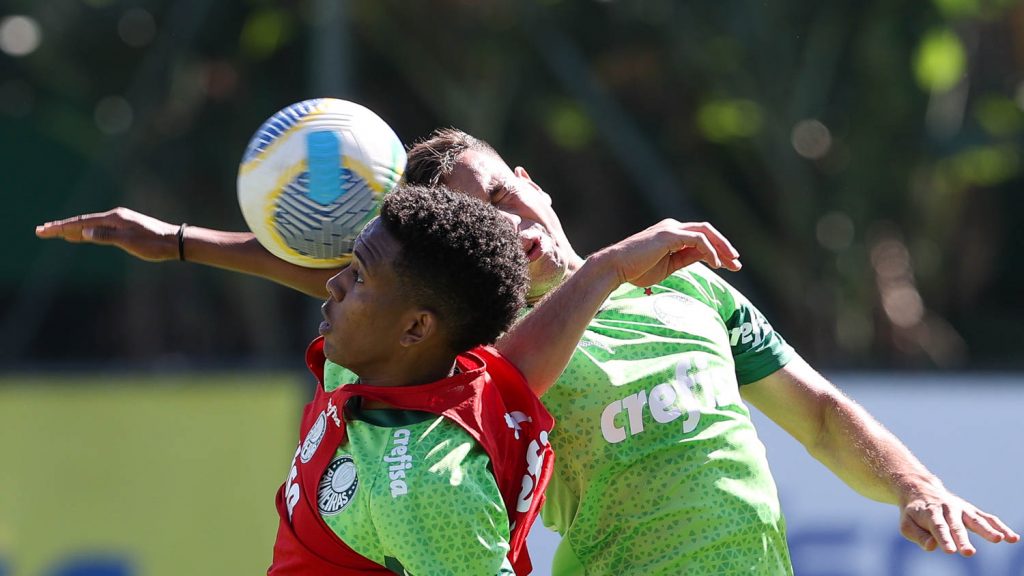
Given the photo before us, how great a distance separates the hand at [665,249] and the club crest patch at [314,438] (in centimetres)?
58

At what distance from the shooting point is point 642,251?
250 centimetres

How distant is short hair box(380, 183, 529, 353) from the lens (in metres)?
2.41

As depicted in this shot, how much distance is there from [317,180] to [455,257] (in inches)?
21.8

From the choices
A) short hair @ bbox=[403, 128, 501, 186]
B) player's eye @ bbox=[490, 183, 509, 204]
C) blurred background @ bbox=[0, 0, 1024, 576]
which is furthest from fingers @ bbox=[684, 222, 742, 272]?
blurred background @ bbox=[0, 0, 1024, 576]

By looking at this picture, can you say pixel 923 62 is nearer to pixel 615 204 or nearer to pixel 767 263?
pixel 767 263

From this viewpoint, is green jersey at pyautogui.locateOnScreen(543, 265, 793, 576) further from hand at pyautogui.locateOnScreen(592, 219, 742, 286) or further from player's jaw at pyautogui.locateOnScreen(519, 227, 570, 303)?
hand at pyautogui.locateOnScreen(592, 219, 742, 286)

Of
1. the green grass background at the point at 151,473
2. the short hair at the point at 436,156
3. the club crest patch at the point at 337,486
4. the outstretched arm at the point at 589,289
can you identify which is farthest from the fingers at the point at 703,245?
the green grass background at the point at 151,473

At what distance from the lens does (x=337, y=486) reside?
94.6 inches

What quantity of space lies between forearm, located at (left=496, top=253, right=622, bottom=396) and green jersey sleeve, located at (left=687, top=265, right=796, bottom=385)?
54 cm

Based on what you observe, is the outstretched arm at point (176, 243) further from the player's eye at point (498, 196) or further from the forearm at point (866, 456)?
the forearm at point (866, 456)

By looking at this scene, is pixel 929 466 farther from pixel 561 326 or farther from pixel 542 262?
pixel 561 326

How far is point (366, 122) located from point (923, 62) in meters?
8.77

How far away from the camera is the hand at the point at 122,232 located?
2.98m

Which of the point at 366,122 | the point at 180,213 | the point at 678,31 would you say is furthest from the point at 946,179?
the point at 366,122
